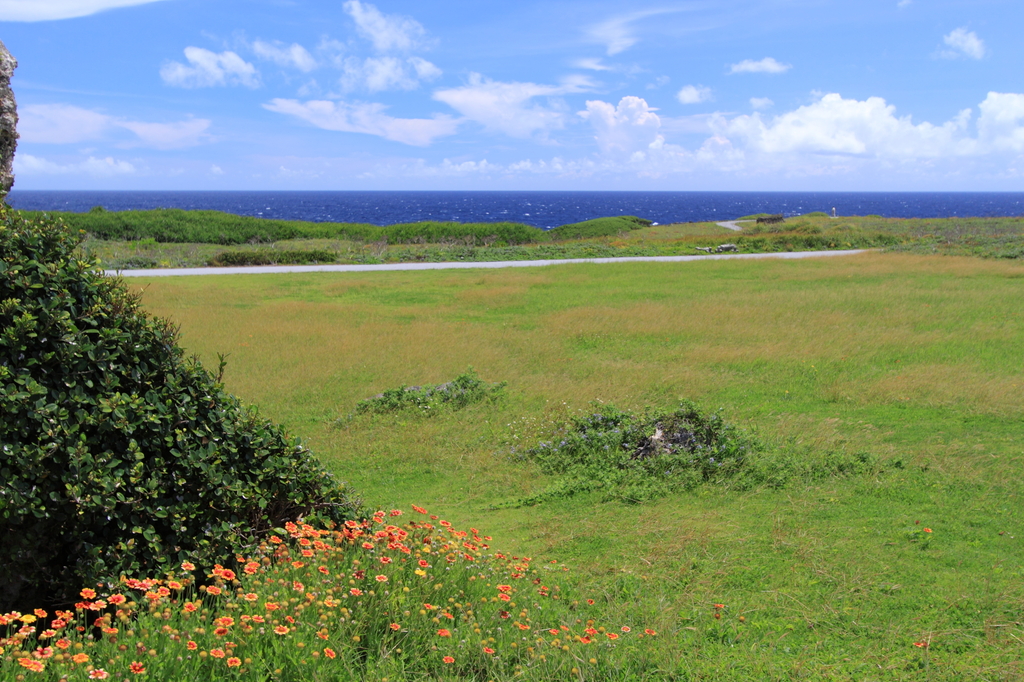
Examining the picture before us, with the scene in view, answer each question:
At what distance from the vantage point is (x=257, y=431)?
14.2ft

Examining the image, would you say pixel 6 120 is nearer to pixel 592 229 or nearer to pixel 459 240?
pixel 459 240

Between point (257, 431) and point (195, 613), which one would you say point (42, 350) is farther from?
point (195, 613)

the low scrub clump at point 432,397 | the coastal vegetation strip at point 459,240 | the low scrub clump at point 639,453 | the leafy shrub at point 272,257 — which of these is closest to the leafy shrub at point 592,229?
the coastal vegetation strip at point 459,240

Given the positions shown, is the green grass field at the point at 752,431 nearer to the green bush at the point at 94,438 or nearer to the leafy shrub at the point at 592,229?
the green bush at the point at 94,438

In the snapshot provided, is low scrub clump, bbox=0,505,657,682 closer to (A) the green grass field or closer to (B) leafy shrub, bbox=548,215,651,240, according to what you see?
(A) the green grass field

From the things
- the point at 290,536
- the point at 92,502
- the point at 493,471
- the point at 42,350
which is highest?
the point at 42,350

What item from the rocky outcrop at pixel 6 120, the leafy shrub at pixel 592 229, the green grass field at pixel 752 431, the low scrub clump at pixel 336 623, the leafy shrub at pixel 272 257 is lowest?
the green grass field at pixel 752 431

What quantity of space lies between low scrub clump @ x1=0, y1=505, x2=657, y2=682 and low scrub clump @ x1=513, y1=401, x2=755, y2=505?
2.40m

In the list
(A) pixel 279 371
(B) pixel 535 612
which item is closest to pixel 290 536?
(B) pixel 535 612

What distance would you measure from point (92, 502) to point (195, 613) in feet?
2.54

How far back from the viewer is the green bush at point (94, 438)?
3396 millimetres

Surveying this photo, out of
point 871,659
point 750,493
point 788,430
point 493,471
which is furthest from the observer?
point 788,430

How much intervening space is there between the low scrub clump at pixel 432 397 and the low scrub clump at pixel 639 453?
176 centimetres

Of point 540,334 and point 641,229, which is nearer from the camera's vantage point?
point 540,334
